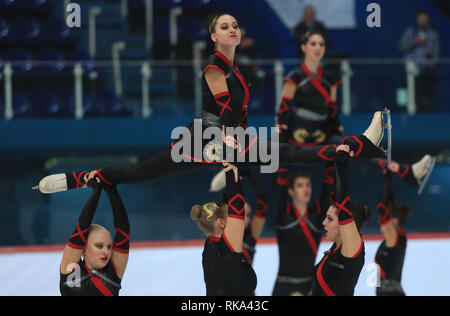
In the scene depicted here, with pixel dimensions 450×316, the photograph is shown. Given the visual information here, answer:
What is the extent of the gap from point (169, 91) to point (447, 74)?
131 inches

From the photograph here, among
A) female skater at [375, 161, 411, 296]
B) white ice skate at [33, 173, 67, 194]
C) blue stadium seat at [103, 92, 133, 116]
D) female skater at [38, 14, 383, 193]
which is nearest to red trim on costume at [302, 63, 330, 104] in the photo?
female skater at [375, 161, 411, 296]

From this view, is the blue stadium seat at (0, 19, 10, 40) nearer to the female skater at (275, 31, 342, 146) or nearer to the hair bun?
the female skater at (275, 31, 342, 146)

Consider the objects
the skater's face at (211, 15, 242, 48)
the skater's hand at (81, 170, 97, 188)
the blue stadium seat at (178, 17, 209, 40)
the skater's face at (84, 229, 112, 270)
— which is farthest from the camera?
the blue stadium seat at (178, 17, 209, 40)

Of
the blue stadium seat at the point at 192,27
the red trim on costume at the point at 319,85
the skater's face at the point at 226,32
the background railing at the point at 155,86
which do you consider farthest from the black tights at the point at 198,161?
A: the blue stadium seat at the point at 192,27

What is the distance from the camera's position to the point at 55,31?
30.1ft

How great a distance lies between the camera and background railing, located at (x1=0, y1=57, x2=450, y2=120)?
776 centimetres

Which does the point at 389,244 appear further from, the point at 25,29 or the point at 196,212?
the point at 25,29

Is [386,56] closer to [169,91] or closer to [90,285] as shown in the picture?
[169,91]

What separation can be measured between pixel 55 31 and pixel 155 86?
223 cm

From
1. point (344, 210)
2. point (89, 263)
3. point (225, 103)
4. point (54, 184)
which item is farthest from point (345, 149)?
point (54, 184)

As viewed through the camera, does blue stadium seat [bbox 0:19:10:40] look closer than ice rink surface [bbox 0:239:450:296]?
No

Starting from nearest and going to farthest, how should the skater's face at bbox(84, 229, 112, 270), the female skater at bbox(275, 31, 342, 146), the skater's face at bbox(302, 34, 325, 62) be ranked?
1. the skater's face at bbox(84, 229, 112, 270)
2. the skater's face at bbox(302, 34, 325, 62)
3. the female skater at bbox(275, 31, 342, 146)

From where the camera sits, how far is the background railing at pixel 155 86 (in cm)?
776

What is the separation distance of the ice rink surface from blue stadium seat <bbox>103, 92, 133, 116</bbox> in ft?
5.69
